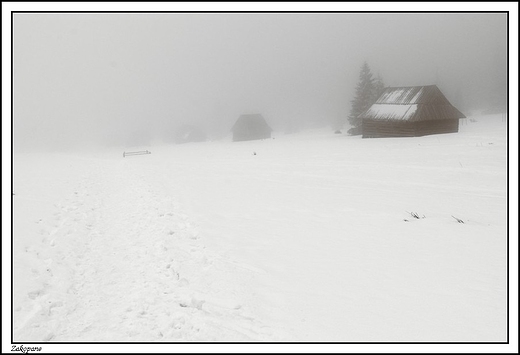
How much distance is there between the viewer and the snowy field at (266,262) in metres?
5.48

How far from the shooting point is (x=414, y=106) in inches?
1243

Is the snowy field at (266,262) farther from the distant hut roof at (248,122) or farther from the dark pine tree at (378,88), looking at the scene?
the distant hut roof at (248,122)

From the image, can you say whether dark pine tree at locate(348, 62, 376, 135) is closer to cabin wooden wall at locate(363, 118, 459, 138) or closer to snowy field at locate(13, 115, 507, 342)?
cabin wooden wall at locate(363, 118, 459, 138)

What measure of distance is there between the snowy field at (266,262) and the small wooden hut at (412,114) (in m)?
17.4

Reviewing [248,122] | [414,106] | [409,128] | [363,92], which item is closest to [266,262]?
[409,128]

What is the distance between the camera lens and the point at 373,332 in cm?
522

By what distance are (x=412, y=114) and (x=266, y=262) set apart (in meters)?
27.9

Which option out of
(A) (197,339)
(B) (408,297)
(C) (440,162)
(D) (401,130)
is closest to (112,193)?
(A) (197,339)

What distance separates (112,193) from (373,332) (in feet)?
41.4

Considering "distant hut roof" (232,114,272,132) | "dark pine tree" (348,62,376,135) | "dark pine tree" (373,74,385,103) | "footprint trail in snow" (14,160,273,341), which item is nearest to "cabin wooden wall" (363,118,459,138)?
"dark pine tree" (348,62,376,135)

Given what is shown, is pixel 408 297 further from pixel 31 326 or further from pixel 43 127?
pixel 43 127

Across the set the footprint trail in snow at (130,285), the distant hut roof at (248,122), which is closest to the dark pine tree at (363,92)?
the distant hut roof at (248,122)

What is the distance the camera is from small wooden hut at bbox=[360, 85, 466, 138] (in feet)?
102

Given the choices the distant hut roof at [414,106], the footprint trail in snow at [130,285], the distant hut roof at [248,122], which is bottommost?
the footprint trail in snow at [130,285]
